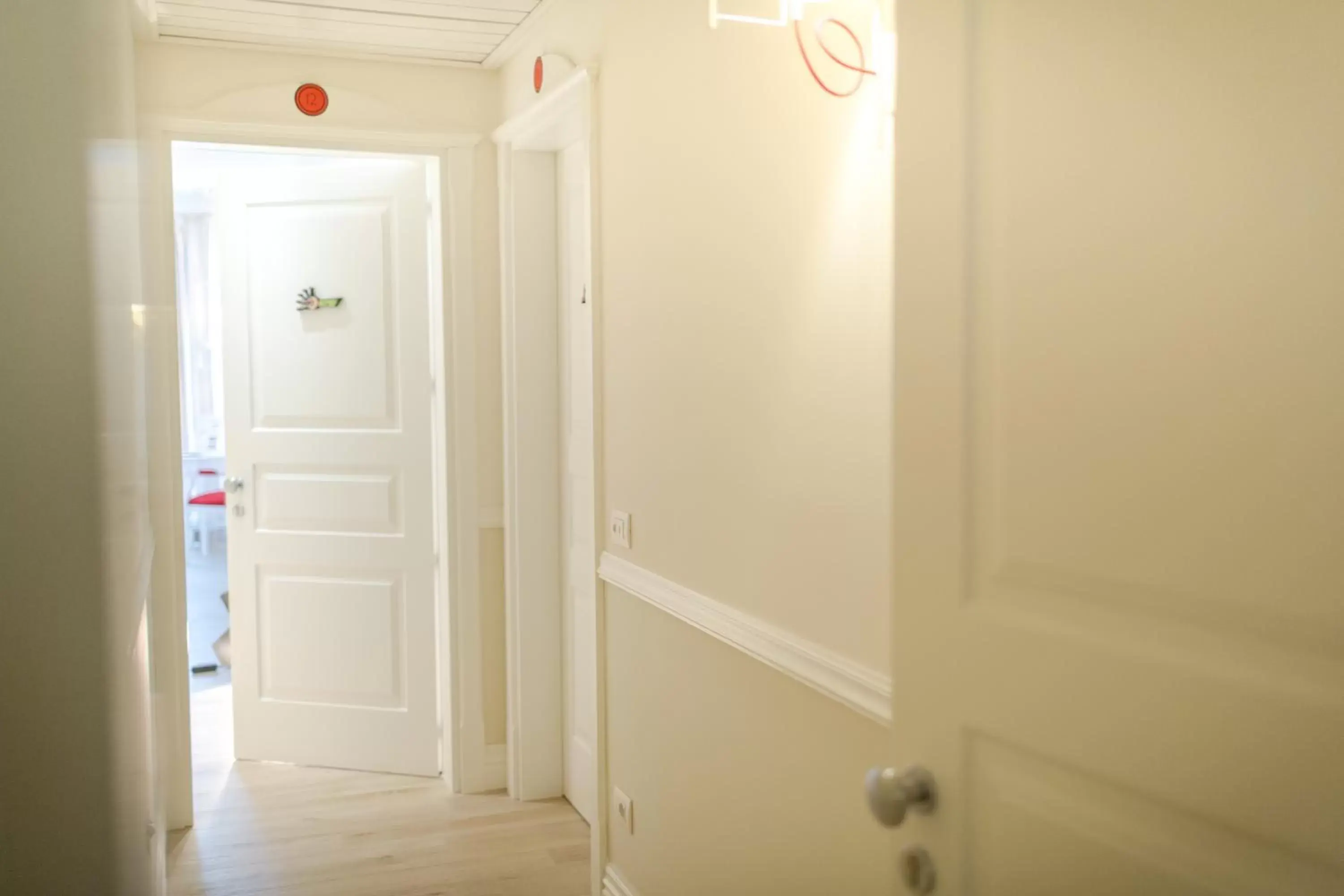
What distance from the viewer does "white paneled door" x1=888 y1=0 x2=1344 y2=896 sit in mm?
833

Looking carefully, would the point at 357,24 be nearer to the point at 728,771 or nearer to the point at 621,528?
the point at 621,528

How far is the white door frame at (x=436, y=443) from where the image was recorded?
353 centimetres

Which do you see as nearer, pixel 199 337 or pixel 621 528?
pixel 621 528

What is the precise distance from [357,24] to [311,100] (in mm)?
424

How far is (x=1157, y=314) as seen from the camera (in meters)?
0.95

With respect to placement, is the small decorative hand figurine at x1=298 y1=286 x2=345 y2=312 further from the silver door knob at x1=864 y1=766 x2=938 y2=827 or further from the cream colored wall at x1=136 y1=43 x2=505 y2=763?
the silver door knob at x1=864 y1=766 x2=938 y2=827

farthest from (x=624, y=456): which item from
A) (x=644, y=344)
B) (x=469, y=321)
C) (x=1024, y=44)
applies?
(x=1024, y=44)

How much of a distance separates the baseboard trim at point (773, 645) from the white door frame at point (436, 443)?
1293mm

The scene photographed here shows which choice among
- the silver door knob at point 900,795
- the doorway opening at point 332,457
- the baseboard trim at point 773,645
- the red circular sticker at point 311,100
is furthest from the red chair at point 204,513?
the silver door knob at point 900,795

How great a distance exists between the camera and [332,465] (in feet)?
13.7

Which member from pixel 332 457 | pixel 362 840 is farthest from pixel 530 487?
pixel 362 840

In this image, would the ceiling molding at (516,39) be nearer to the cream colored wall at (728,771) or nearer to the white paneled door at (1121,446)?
the cream colored wall at (728,771)

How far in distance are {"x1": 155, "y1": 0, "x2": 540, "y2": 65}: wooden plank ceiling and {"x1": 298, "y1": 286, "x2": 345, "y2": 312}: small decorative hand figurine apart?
34.3 inches

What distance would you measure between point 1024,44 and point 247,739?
407 cm
